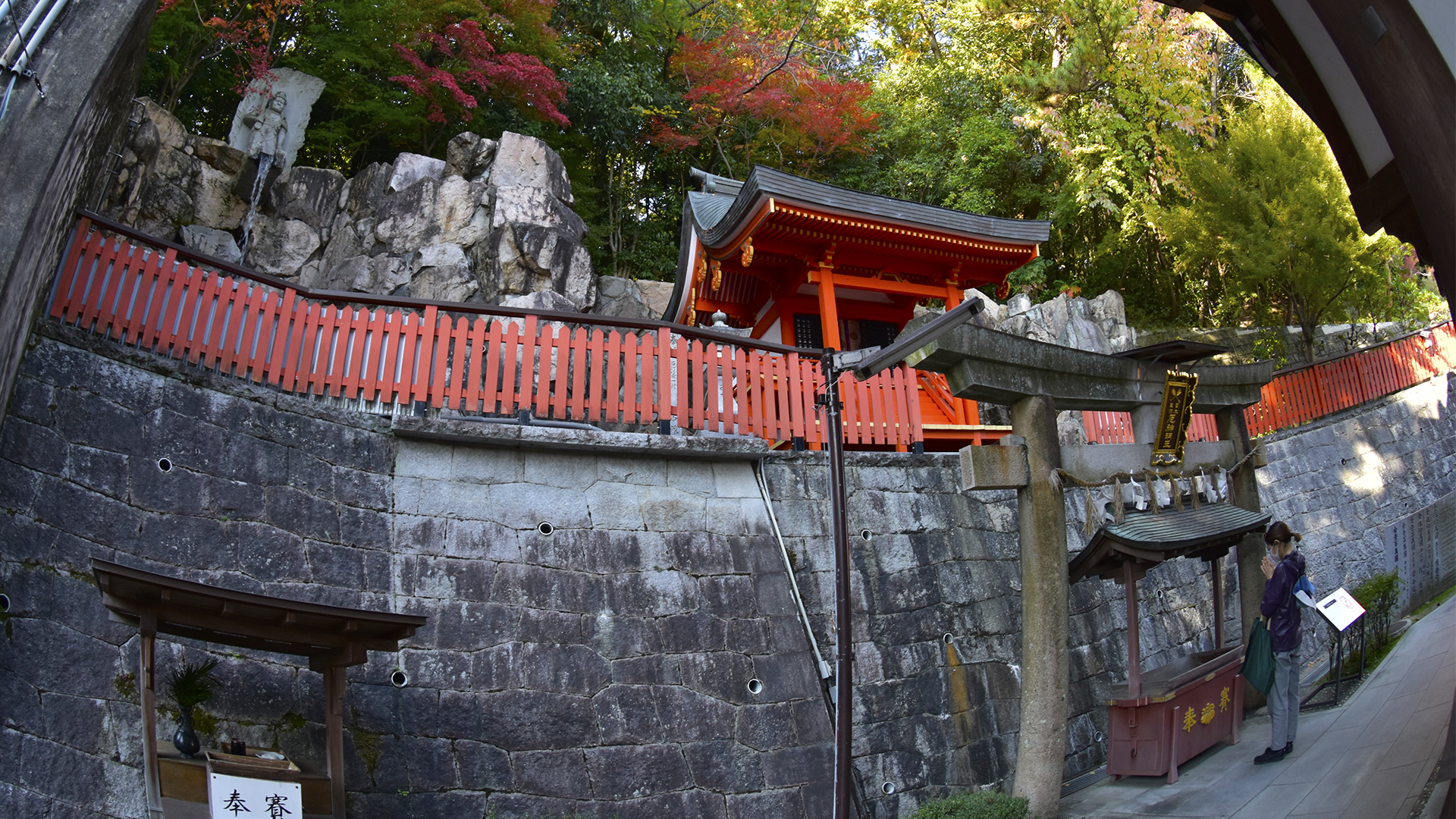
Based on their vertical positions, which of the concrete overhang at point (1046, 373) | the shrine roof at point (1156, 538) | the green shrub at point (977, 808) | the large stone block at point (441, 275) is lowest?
the green shrub at point (977, 808)

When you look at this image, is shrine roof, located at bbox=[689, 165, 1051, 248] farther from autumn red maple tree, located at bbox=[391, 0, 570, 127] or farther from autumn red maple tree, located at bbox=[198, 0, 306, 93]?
autumn red maple tree, located at bbox=[198, 0, 306, 93]

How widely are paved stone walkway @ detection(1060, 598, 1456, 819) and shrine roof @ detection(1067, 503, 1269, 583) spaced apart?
1.79 m

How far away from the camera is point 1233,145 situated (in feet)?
52.9

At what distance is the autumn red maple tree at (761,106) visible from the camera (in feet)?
77.2

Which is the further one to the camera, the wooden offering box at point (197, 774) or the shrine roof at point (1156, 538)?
the shrine roof at point (1156, 538)

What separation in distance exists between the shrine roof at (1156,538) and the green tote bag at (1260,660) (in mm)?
868

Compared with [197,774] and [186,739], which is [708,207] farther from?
[197,774]

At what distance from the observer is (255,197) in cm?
1773

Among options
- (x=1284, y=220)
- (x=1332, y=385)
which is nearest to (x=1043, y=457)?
(x=1332, y=385)

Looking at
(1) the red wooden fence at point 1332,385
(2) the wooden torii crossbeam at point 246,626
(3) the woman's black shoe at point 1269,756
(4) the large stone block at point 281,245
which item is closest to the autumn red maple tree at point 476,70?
(4) the large stone block at point 281,245

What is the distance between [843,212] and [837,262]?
4.72 feet

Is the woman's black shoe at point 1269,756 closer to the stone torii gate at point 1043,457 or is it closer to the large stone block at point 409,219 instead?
the stone torii gate at point 1043,457

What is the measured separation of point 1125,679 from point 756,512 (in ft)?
15.7

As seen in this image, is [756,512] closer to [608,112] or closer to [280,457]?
[280,457]
